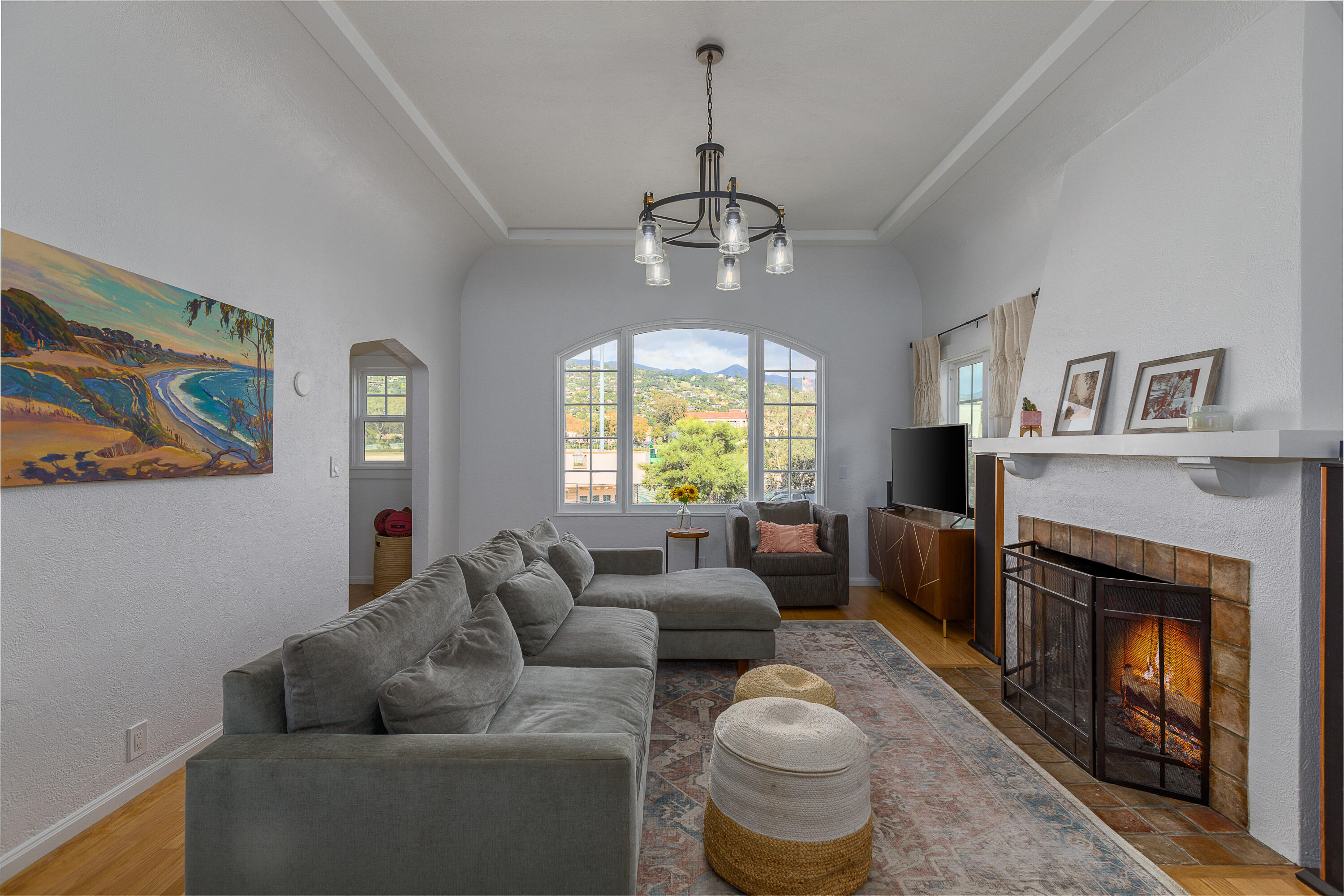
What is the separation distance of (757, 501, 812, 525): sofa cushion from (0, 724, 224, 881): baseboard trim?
3.89 metres

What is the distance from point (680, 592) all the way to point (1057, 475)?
2008 mm

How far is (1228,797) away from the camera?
214cm

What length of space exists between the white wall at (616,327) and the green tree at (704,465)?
0.91ft

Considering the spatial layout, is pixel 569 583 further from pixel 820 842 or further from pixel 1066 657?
pixel 1066 657

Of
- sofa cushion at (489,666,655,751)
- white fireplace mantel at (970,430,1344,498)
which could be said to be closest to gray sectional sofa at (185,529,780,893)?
sofa cushion at (489,666,655,751)

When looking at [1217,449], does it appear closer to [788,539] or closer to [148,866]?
[788,539]

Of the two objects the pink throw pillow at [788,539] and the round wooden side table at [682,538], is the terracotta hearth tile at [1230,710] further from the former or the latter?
the round wooden side table at [682,538]

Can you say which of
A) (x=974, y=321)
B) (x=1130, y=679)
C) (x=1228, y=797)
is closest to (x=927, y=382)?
(x=974, y=321)

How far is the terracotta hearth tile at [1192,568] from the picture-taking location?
226 cm

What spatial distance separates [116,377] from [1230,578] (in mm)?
3836

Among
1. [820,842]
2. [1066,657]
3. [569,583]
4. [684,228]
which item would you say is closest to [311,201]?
[569,583]

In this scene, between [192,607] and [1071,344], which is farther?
[1071,344]

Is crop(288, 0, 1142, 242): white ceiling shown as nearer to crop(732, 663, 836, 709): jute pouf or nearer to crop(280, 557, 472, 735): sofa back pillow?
crop(280, 557, 472, 735): sofa back pillow

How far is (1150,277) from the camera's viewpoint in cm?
261
